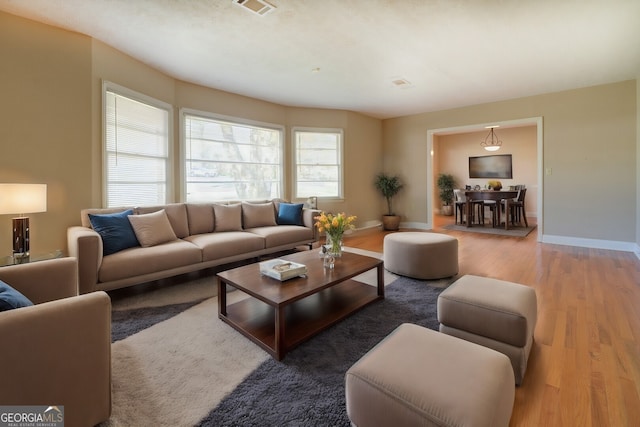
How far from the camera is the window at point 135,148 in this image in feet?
11.6

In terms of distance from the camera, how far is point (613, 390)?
1.58 m

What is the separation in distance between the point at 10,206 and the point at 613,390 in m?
4.25

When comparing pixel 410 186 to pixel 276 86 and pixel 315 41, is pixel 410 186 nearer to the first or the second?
pixel 276 86

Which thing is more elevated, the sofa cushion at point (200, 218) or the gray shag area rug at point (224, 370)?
the sofa cushion at point (200, 218)

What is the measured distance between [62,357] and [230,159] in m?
4.25

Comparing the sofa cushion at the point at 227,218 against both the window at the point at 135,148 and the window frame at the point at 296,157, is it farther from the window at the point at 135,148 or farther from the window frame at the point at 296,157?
the window frame at the point at 296,157

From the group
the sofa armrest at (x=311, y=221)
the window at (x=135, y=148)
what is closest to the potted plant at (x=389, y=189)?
the sofa armrest at (x=311, y=221)

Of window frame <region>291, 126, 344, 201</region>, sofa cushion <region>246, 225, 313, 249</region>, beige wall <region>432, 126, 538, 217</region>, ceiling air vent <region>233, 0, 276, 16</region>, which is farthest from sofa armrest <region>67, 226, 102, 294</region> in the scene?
beige wall <region>432, 126, 538, 217</region>

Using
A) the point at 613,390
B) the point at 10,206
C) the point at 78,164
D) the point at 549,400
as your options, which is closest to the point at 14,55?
the point at 78,164

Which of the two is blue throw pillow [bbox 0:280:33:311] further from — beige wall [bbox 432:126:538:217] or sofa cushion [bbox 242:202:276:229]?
beige wall [bbox 432:126:538:217]

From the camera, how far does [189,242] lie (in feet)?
11.4

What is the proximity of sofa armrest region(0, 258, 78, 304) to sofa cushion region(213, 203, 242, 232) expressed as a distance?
225cm

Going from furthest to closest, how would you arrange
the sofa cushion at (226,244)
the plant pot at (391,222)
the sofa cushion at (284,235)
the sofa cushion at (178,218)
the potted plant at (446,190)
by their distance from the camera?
the potted plant at (446,190), the plant pot at (391,222), the sofa cushion at (284,235), the sofa cushion at (178,218), the sofa cushion at (226,244)

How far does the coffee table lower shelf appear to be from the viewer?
2.00m
